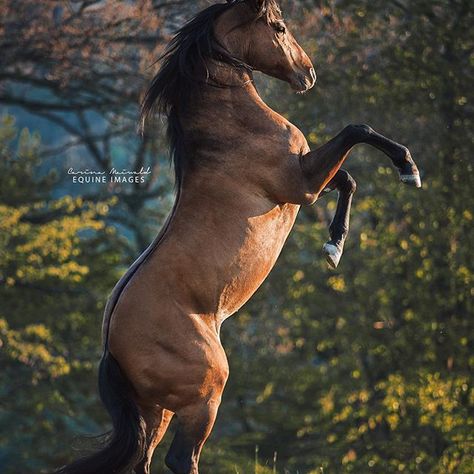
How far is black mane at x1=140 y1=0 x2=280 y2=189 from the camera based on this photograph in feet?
15.8

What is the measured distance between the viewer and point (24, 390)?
14750mm

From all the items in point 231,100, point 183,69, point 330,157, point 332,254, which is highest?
point 183,69

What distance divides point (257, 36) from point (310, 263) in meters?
9.47

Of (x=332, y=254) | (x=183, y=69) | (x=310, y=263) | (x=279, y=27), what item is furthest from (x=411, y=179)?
(x=310, y=263)

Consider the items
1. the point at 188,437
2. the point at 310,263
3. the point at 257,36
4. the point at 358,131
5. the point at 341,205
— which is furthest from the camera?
the point at 310,263

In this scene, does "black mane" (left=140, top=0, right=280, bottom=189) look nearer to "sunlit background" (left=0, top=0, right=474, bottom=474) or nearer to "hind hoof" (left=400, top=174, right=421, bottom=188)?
"hind hoof" (left=400, top=174, right=421, bottom=188)

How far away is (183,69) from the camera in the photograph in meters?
4.82

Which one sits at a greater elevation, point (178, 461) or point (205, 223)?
point (205, 223)

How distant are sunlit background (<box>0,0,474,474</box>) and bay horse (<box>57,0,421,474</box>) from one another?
6011mm

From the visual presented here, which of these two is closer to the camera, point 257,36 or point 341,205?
point 257,36

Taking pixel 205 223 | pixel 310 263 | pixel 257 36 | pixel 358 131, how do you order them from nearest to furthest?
pixel 205 223
pixel 358 131
pixel 257 36
pixel 310 263

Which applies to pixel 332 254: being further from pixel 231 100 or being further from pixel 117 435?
pixel 117 435

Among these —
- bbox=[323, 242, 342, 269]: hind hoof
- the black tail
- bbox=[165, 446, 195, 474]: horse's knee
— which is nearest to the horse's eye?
bbox=[323, 242, 342, 269]: hind hoof

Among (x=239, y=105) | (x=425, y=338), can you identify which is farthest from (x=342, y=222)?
(x=425, y=338)
